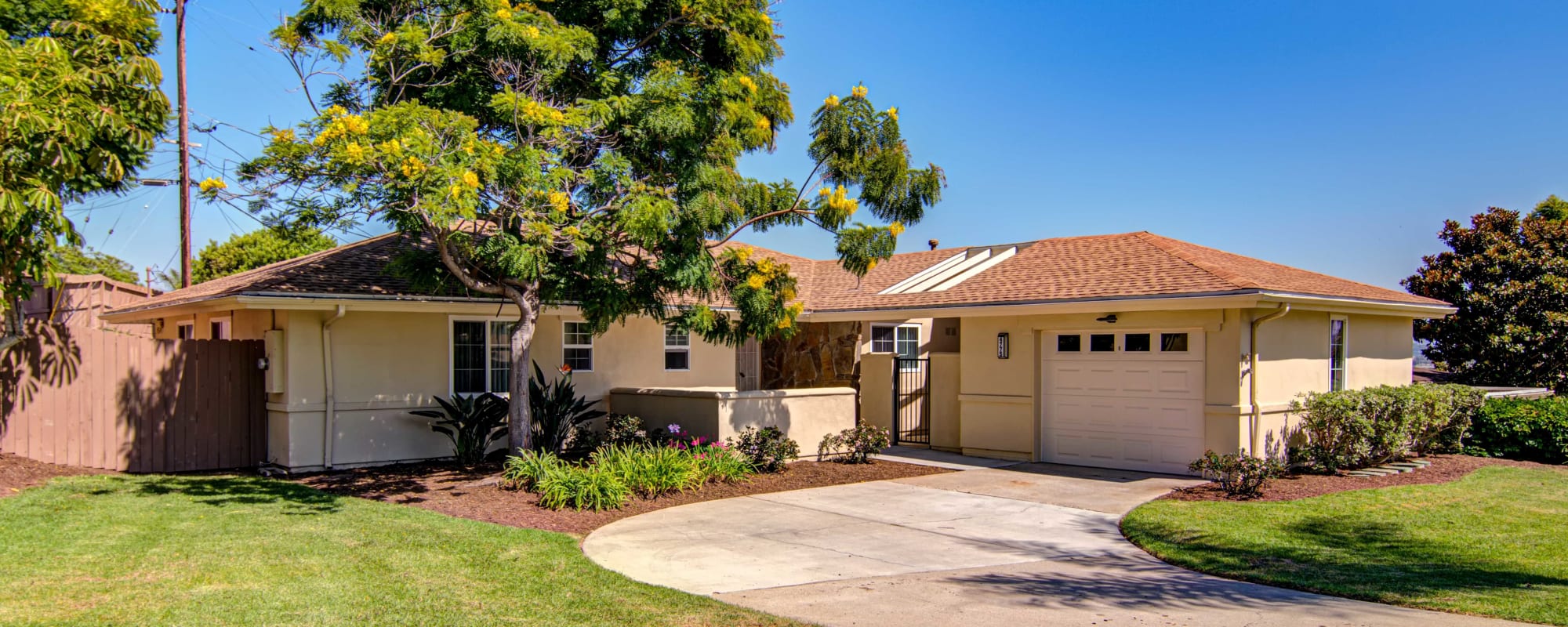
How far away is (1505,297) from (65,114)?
25426 millimetres

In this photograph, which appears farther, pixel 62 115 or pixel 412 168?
pixel 412 168

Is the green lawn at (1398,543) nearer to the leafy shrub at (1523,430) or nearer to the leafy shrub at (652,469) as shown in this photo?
the leafy shrub at (1523,430)

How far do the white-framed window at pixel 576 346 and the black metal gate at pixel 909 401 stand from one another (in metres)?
5.48

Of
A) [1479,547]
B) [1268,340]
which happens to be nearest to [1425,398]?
[1268,340]

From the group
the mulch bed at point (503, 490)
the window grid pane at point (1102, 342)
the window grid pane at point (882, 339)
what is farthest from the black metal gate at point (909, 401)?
the window grid pane at point (1102, 342)

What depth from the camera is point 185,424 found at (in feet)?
44.2

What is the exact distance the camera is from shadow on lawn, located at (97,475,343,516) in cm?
1058

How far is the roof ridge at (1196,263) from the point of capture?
41.5ft

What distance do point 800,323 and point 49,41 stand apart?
12.7m

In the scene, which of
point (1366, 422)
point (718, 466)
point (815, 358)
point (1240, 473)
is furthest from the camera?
point (815, 358)

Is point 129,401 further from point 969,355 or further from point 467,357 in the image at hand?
point 969,355

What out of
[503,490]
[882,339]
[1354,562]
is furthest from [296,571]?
[882,339]

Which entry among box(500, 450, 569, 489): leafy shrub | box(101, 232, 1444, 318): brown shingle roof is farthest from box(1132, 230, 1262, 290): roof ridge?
box(500, 450, 569, 489): leafy shrub

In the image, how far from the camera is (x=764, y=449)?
14.0 metres
